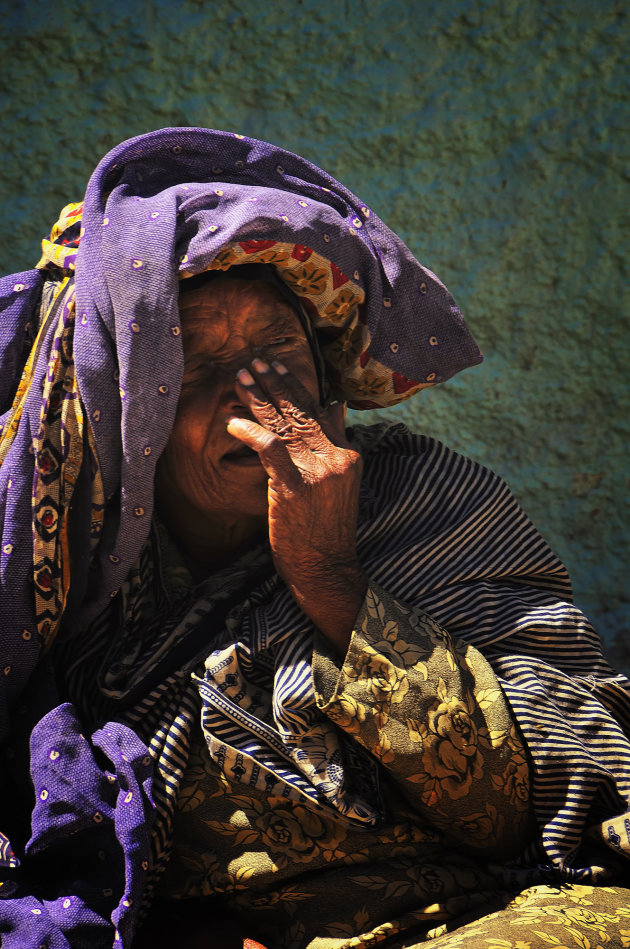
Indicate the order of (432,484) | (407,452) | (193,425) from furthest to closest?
(407,452) < (432,484) < (193,425)

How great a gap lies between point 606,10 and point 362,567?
1909 mm

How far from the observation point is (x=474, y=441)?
9.70 feet

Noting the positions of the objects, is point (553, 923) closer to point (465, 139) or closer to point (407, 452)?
point (407, 452)

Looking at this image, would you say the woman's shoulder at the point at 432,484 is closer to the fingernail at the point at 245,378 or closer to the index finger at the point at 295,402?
the index finger at the point at 295,402

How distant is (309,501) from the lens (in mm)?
1746

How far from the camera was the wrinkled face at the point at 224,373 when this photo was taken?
1.85m

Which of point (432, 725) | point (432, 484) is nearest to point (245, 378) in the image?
point (432, 484)

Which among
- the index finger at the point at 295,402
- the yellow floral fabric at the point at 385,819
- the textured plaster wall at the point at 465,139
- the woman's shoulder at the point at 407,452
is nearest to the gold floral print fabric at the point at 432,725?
the yellow floral fabric at the point at 385,819

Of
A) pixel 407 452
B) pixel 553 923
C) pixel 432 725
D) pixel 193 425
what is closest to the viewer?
pixel 553 923

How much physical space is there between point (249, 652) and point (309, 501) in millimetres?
317

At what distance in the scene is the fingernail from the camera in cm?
181

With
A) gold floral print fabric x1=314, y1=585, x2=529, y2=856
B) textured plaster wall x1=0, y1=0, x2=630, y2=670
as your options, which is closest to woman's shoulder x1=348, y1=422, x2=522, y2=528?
gold floral print fabric x1=314, y1=585, x2=529, y2=856

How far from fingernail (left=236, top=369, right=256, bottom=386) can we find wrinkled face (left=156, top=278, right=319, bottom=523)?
0.04m

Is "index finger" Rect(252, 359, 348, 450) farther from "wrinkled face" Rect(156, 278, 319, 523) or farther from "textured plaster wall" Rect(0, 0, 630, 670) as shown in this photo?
"textured plaster wall" Rect(0, 0, 630, 670)
